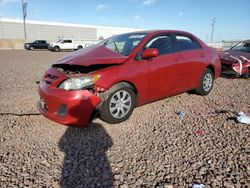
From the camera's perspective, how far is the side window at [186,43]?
547 cm

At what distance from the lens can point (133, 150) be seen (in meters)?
3.49

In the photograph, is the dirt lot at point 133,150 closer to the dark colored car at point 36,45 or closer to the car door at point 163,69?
the car door at point 163,69

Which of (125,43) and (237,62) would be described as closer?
(125,43)

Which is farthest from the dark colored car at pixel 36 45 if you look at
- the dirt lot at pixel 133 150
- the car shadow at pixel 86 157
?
the car shadow at pixel 86 157

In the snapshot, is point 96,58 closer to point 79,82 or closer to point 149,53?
point 79,82

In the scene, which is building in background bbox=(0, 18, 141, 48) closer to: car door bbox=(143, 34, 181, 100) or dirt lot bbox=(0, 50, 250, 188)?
car door bbox=(143, 34, 181, 100)

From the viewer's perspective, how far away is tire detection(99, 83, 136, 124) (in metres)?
4.12

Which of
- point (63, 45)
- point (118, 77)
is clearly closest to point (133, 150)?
point (118, 77)

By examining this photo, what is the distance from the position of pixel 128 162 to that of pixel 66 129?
148cm

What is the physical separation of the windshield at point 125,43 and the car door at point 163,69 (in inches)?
10.3

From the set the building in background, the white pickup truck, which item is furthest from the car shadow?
the building in background

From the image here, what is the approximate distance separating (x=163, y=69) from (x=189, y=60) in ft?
3.00

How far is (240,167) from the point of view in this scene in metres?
2.99

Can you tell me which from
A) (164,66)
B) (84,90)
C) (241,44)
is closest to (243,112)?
(164,66)
